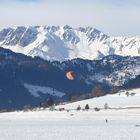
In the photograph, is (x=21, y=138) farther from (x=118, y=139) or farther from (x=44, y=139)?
(x=118, y=139)

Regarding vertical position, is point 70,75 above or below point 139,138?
above

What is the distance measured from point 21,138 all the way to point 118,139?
34.2 feet

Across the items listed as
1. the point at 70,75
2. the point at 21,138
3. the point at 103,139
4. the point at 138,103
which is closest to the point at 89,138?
the point at 103,139

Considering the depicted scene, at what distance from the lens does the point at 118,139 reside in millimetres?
57719

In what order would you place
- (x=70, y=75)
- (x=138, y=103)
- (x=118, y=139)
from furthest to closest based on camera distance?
(x=138, y=103) < (x=70, y=75) < (x=118, y=139)

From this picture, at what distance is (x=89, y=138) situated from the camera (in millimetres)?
59812

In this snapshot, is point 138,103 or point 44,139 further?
point 138,103

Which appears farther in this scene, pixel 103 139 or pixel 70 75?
pixel 70 75

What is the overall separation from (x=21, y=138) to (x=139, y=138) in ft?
40.7

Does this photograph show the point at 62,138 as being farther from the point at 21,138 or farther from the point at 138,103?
the point at 138,103

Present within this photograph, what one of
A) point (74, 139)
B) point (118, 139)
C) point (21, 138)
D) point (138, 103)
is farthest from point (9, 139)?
point (138, 103)

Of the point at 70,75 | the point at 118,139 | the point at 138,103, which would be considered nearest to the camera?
the point at 118,139

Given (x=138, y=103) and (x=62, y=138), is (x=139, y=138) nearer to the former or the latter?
(x=62, y=138)

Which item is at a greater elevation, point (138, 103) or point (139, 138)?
point (138, 103)
